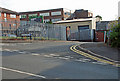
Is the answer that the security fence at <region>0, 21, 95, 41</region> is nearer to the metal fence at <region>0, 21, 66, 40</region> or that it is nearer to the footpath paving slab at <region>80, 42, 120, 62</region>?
the metal fence at <region>0, 21, 66, 40</region>

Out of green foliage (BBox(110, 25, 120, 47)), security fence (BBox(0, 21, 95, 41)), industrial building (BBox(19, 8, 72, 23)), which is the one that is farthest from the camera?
industrial building (BBox(19, 8, 72, 23))

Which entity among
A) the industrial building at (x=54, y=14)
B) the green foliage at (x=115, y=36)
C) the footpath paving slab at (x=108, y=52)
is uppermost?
the industrial building at (x=54, y=14)

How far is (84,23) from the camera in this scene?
5372cm

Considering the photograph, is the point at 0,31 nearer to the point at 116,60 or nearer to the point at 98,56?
the point at 98,56

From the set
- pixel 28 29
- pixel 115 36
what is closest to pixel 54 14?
pixel 28 29

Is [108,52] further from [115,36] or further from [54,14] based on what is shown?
[54,14]

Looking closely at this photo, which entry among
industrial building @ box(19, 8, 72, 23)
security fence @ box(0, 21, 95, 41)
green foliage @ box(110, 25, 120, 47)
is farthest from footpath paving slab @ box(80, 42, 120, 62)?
industrial building @ box(19, 8, 72, 23)

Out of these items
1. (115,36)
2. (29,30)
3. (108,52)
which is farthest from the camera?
(29,30)

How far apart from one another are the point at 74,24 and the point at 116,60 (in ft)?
153

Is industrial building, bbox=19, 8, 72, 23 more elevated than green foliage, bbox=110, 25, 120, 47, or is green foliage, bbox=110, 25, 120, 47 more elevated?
industrial building, bbox=19, 8, 72, 23

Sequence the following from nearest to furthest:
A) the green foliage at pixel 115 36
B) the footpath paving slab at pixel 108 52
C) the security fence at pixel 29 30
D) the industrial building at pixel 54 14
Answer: the footpath paving slab at pixel 108 52
the green foliage at pixel 115 36
the security fence at pixel 29 30
the industrial building at pixel 54 14

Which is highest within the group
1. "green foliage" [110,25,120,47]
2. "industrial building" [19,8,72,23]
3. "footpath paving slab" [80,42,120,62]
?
"industrial building" [19,8,72,23]

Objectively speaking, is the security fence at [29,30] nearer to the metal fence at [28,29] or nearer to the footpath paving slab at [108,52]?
the metal fence at [28,29]

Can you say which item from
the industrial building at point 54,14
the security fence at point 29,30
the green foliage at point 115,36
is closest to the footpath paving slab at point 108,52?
the green foliage at point 115,36
